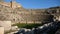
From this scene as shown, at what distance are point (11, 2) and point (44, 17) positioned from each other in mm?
11465

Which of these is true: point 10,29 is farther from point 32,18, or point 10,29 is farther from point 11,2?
point 11,2

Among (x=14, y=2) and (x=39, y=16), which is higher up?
(x=14, y=2)

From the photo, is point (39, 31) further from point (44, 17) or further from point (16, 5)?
point (16, 5)

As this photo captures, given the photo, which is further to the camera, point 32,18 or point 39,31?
point 32,18

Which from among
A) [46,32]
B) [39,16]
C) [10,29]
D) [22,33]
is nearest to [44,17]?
[39,16]

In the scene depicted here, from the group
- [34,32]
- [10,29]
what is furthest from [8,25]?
[34,32]

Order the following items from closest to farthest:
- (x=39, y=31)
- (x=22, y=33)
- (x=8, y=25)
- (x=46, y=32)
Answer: (x=46, y=32), (x=39, y=31), (x=22, y=33), (x=8, y=25)

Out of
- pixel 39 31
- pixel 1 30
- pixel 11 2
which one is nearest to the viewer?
pixel 39 31

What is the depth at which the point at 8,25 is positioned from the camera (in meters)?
13.8

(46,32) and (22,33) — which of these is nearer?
(46,32)

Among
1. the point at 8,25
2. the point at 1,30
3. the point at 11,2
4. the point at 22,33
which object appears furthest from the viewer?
the point at 11,2

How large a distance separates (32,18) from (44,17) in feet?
9.21

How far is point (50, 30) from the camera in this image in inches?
338

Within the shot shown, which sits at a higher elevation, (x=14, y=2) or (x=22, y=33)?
(x=14, y=2)
